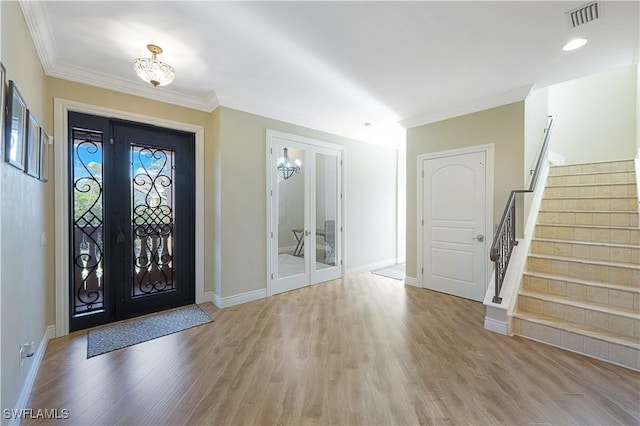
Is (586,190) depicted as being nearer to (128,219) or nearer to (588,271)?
(588,271)

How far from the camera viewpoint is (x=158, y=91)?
3385 mm

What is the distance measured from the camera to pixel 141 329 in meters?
2.99

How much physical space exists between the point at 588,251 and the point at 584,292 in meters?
0.62

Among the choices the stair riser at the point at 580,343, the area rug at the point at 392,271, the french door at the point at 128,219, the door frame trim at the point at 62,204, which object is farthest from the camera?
the area rug at the point at 392,271

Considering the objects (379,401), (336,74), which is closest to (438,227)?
(336,74)

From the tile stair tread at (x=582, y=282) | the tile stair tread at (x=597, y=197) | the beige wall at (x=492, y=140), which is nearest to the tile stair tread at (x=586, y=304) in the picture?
Answer: the tile stair tread at (x=582, y=282)

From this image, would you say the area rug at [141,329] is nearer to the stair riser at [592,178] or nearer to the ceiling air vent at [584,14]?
the ceiling air vent at [584,14]

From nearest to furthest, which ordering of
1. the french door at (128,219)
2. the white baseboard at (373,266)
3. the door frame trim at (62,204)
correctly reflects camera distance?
the door frame trim at (62,204) < the french door at (128,219) < the white baseboard at (373,266)

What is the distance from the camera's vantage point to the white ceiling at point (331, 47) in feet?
6.79

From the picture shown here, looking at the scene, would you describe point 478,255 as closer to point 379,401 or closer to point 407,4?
point 379,401

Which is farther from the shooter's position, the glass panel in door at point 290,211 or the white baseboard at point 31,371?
the glass panel in door at point 290,211

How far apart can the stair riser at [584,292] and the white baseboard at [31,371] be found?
181 inches

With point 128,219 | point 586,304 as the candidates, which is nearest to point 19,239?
point 128,219

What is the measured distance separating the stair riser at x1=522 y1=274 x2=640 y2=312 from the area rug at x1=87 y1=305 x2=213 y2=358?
3.86 meters
